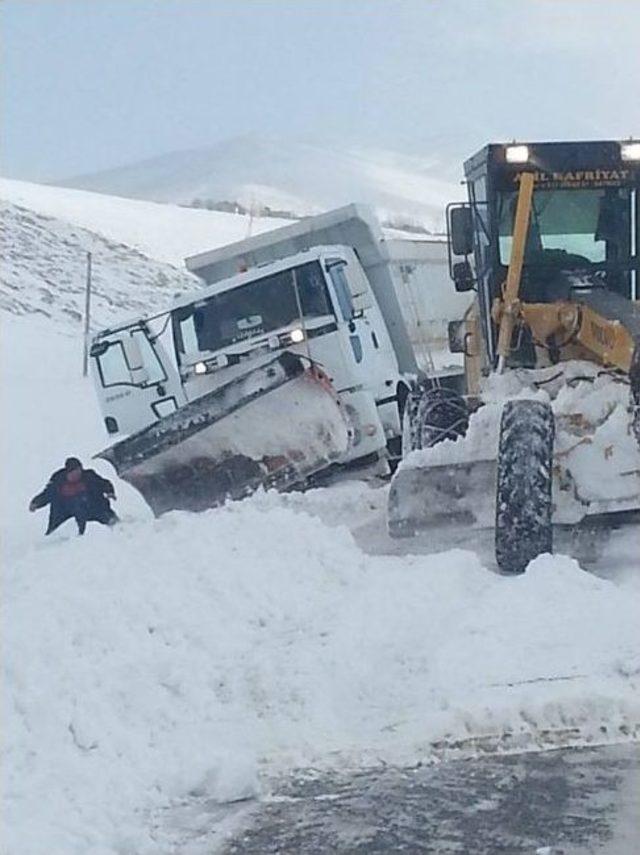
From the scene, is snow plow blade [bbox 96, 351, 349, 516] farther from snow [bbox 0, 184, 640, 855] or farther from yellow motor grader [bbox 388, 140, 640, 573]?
→ snow [bbox 0, 184, 640, 855]

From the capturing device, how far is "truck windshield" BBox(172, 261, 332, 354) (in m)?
12.4

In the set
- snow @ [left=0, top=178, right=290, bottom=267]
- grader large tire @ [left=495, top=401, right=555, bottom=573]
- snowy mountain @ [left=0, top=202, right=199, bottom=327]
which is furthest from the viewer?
snow @ [left=0, top=178, right=290, bottom=267]

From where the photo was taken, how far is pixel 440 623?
634cm

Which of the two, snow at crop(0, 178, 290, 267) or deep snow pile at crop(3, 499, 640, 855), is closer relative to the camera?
deep snow pile at crop(3, 499, 640, 855)

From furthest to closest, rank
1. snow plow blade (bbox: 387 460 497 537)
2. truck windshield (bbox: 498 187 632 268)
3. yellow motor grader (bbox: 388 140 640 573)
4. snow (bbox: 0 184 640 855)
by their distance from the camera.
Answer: truck windshield (bbox: 498 187 632 268) → snow plow blade (bbox: 387 460 497 537) → yellow motor grader (bbox: 388 140 640 573) → snow (bbox: 0 184 640 855)

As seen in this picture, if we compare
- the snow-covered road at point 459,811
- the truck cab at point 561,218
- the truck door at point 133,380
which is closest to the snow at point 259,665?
the snow-covered road at point 459,811

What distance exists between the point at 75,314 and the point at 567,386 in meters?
27.3

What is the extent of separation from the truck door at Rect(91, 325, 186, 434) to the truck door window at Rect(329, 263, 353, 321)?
5.78 ft

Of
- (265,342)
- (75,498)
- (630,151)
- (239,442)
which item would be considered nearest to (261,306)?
(265,342)

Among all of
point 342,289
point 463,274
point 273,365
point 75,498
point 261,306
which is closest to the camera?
point 463,274

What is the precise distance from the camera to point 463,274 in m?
9.80

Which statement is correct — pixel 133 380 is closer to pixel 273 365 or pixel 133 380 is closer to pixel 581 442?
pixel 273 365

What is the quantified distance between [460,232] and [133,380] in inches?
190

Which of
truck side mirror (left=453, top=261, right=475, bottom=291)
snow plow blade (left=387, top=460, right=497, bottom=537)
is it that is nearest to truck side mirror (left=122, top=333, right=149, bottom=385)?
truck side mirror (left=453, top=261, right=475, bottom=291)
